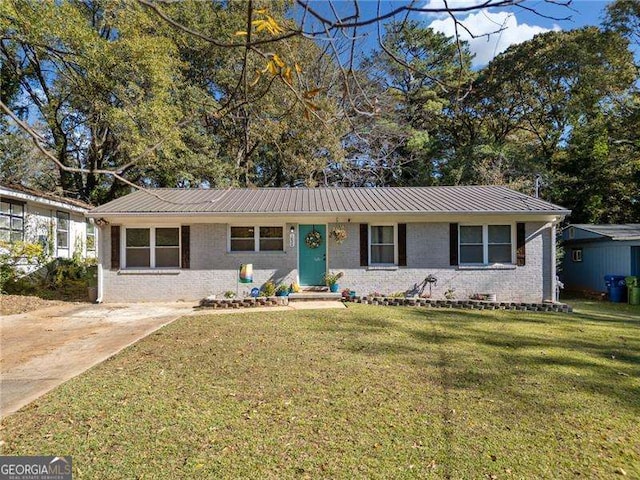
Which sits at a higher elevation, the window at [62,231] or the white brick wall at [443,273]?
the window at [62,231]

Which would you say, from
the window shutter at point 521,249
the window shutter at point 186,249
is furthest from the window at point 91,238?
the window shutter at point 521,249

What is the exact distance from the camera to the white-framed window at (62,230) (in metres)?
15.1

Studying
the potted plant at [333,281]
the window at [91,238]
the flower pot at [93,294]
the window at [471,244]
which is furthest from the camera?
the window at [91,238]

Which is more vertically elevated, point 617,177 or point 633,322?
point 617,177

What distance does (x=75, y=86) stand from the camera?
15.1 m

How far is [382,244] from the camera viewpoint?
37.8 feet

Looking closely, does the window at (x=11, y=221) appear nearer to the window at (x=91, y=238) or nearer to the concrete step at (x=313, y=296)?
the window at (x=91, y=238)

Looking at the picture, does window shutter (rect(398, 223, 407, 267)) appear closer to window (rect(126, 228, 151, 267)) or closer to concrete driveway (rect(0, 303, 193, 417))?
concrete driveway (rect(0, 303, 193, 417))

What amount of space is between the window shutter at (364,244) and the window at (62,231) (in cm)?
1249

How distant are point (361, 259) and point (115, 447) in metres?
8.72

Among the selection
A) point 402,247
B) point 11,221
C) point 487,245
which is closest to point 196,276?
point 402,247

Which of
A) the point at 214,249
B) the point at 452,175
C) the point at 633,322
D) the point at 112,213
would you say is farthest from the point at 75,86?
the point at 633,322

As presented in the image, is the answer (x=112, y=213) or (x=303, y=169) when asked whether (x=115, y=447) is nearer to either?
(x=112, y=213)

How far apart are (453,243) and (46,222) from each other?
1507cm
